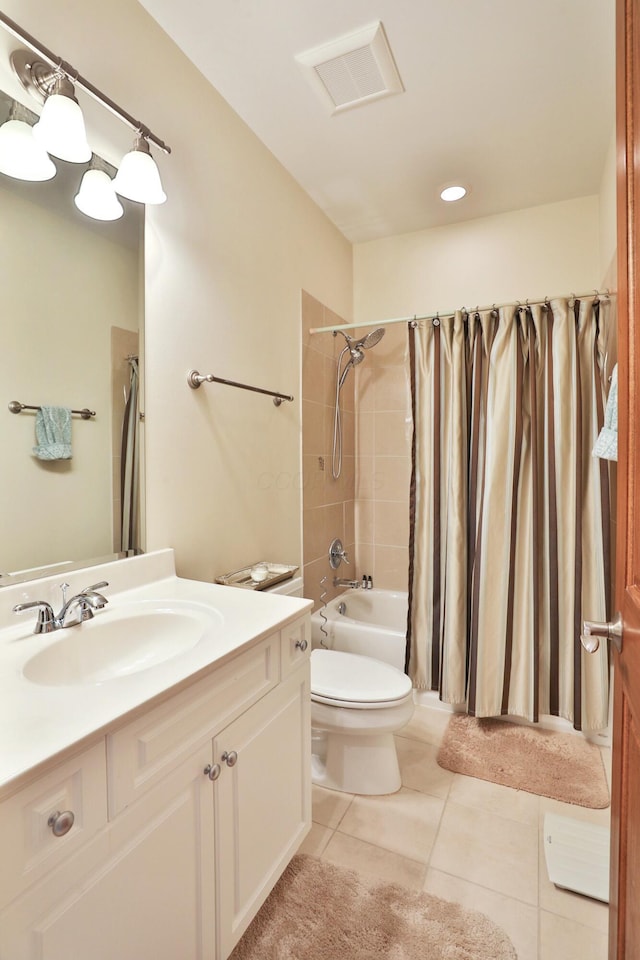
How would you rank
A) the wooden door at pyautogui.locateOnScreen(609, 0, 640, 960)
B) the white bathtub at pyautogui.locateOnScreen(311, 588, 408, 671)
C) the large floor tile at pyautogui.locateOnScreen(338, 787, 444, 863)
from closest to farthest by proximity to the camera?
the wooden door at pyautogui.locateOnScreen(609, 0, 640, 960)
the large floor tile at pyautogui.locateOnScreen(338, 787, 444, 863)
the white bathtub at pyautogui.locateOnScreen(311, 588, 408, 671)

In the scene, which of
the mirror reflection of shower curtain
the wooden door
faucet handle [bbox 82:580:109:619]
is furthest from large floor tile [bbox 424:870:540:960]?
the mirror reflection of shower curtain

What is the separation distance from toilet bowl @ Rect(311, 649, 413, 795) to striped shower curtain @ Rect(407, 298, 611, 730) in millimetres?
569

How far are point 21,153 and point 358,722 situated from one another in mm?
1891

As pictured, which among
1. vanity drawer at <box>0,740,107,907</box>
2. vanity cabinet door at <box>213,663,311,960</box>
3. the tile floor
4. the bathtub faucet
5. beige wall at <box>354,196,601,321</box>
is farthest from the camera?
the bathtub faucet

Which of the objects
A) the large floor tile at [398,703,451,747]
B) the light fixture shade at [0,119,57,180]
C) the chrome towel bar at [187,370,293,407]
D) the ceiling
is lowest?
the large floor tile at [398,703,451,747]

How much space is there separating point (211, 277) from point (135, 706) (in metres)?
1.47

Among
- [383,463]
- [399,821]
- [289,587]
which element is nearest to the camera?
[399,821]

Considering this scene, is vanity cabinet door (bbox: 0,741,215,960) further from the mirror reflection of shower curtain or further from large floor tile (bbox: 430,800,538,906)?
large floor tile (bbox: 430,800,538,906)

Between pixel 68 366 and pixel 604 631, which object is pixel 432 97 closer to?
pixel 68 366

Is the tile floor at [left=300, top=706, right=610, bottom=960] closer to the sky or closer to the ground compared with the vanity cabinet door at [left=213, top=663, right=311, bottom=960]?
closer to the ground

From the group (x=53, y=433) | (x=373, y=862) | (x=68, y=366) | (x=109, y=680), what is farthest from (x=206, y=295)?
(x=373, y=862)

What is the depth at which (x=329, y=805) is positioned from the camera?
1617 mm

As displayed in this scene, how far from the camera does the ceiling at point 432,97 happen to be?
141 cm

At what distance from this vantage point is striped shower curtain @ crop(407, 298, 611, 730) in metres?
1.96
